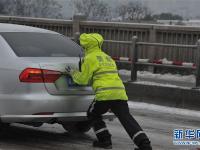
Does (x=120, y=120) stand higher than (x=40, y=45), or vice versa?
(x=40, y=45)

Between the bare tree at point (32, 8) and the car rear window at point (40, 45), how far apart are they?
22.8 metres

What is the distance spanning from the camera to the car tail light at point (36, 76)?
7.37 meters

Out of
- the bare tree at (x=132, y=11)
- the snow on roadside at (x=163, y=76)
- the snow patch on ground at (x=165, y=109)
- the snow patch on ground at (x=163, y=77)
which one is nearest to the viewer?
the snow patch on ground at (x=165, y=109)

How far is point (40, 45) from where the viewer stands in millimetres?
8055

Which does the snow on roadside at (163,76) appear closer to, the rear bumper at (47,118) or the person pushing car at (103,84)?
the rear bumper at (47,118)

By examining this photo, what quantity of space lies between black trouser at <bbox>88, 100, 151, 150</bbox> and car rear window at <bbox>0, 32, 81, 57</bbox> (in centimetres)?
102

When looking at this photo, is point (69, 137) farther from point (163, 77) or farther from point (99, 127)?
point (163, 77)

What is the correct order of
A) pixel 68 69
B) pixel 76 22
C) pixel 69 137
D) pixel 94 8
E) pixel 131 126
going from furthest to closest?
pixel 94 8 → pixel 76 22 → pixel 69 137 → pixel 68 69 → pixel 131 126

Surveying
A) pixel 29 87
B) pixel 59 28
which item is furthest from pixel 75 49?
pixel 59 28

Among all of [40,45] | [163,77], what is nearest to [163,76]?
[163,77]

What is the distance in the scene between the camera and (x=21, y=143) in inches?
309

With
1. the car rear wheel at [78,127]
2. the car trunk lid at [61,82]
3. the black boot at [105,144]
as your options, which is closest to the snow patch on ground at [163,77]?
the car rear wheel at [78,127]

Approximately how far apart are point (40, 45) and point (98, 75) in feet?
3.78

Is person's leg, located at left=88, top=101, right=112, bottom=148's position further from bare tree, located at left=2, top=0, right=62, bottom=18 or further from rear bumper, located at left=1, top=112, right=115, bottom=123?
bare tree, located at left=2, top=0, right=62, bottom=18
